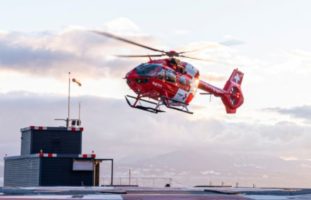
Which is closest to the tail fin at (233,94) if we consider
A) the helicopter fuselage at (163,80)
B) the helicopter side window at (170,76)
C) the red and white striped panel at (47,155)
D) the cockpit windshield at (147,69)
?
the helicopter fuselage at (163,80)

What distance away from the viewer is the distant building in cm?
4653

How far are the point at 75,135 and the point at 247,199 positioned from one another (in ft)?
81.7

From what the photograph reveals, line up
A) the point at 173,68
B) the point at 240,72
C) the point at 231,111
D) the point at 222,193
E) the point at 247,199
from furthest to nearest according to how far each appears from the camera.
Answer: the point at 240,72 → the point at 231,111 → the point at 173,68 → the point at 222,193 → the point at 247,199

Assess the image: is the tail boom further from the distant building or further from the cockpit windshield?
the distant building

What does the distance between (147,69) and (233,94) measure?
63.7ft

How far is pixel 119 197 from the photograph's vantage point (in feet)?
82.7

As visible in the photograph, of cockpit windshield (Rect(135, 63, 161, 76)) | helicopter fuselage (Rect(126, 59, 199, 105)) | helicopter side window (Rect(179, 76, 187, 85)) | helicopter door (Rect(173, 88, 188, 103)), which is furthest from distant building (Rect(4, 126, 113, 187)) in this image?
helicopter side window (Rect(179, 76, 187, 85))

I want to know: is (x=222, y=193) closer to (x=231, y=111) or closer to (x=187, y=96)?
(x=187, y=96)

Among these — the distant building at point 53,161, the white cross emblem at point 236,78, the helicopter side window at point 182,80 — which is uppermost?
the white cross emblem at point 236,78

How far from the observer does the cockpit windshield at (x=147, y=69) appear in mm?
51312

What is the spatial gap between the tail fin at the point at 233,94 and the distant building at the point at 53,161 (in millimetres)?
21562

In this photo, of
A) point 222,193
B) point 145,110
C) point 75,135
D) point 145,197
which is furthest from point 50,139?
point 145,197

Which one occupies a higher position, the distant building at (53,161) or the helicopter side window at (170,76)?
the helicopter side window at (170,76)

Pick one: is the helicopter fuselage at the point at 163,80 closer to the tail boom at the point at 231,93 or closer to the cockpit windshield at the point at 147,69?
the cockpit windshield at the point at 147,69
